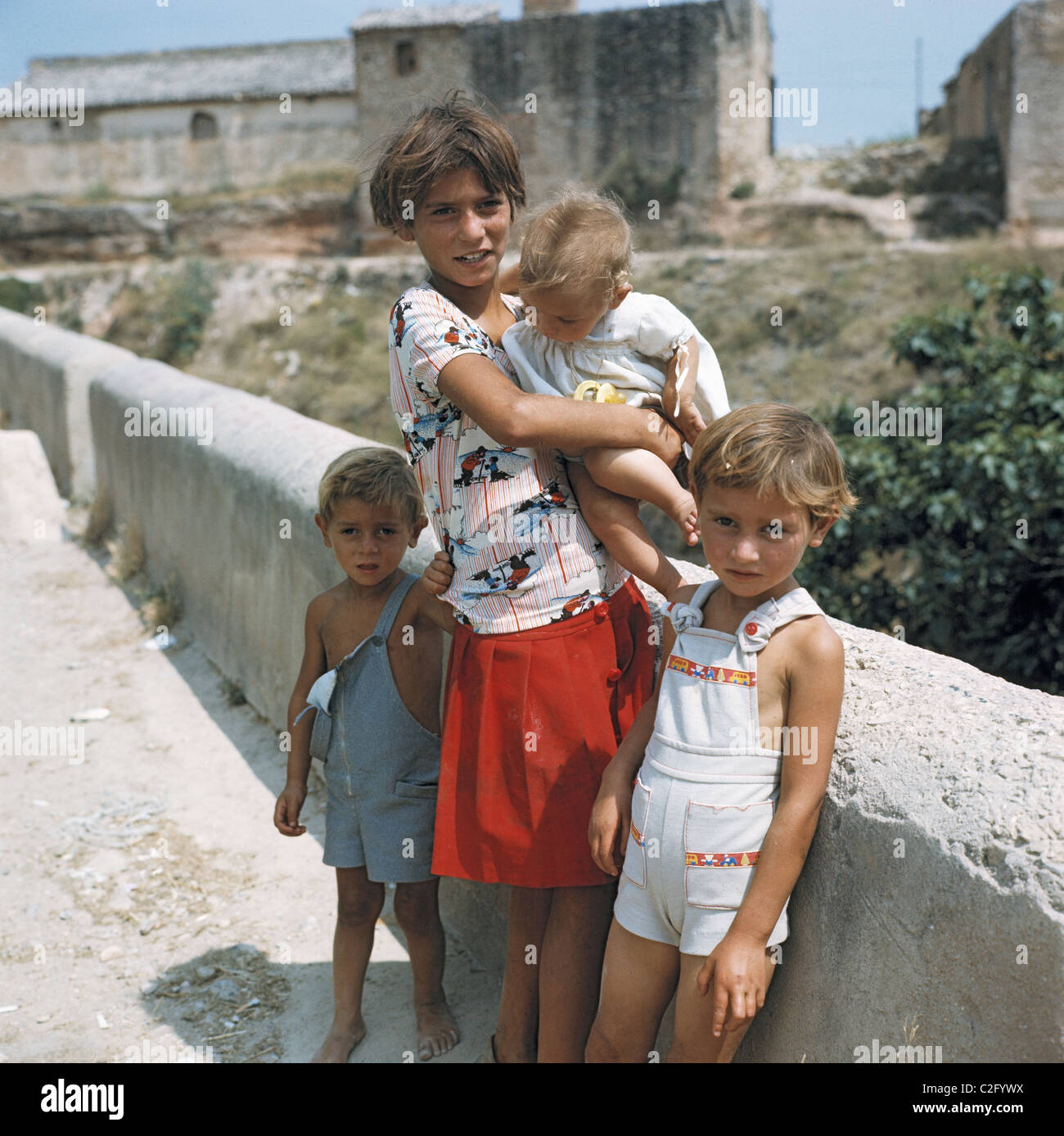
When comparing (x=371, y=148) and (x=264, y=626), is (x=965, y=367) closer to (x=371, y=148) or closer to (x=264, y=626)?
(x=264, y=626)

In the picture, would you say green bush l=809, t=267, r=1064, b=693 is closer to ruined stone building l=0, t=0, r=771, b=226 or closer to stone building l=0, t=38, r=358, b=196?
ruined stone building l=0, t=0, r=771, b=226

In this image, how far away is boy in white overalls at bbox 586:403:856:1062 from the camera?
1.65 metres

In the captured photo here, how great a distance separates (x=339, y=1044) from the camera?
250 centimetres

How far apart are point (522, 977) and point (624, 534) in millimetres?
898

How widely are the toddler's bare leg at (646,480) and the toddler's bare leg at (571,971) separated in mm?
687

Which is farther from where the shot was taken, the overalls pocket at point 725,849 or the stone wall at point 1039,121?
the stone wall at point 1039,121

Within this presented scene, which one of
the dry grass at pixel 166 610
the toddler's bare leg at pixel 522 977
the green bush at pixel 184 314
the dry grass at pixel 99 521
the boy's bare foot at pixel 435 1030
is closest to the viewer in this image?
the toddler's bare leg at pixel 522 977

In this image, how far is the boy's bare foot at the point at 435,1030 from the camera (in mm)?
2492

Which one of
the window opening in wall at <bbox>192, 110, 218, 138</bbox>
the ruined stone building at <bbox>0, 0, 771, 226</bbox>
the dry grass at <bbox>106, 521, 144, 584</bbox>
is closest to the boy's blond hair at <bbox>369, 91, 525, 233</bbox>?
the dry grass at <bbox>106, 521, 144, 584</bbox>

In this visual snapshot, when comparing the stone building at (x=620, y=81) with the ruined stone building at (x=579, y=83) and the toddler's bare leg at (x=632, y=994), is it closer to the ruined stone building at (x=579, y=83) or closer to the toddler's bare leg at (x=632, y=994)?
the ruined stone building at (x=579, y=83)

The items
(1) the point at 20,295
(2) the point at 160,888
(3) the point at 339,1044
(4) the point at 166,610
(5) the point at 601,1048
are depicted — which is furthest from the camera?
(1) the point at 20,295

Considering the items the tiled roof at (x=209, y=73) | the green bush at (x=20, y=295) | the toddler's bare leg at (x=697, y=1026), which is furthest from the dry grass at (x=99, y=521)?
the tiled roof at (x=209, y=73)

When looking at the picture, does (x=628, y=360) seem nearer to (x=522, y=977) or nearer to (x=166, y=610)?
(x=522, y=977)

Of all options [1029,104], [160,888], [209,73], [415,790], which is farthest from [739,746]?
[209,73]
